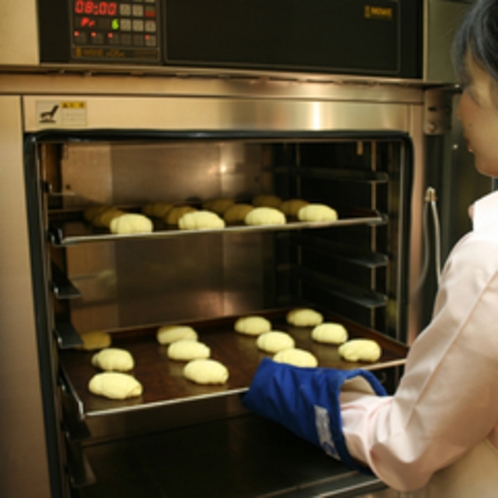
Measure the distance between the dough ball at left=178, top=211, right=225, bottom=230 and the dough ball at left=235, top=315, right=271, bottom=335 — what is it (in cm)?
38

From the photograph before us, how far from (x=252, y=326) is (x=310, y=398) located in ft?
→ 2.10

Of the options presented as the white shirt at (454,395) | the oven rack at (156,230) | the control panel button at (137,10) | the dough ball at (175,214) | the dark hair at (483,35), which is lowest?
the white shirt at (454,395)

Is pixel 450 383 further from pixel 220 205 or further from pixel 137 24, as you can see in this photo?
pixel 220 205

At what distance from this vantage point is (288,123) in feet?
4.87

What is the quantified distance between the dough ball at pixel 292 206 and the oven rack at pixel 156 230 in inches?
7.5

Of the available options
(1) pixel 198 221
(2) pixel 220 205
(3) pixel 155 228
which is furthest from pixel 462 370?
(2) pixel 220 205

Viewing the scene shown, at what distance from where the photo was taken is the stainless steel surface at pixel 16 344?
1.22m

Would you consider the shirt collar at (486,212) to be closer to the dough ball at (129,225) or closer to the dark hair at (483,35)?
the dark hair at (483,35)

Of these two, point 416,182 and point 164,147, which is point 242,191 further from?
point 416,182

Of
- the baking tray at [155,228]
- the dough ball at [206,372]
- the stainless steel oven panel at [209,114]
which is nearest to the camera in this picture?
the stainless steel oven panel at [209,114]

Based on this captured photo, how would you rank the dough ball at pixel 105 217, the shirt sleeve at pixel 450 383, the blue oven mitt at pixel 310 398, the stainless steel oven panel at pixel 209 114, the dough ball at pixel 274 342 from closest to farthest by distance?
1. the shirt sleeve at pixel 450 383
2. the blue oven mitt at pixel 310 398
3. the stainless steel oven panel at pixel 209 114
4. the dough ball at pixel 105 217
5. the dough ball at pixel 274 342

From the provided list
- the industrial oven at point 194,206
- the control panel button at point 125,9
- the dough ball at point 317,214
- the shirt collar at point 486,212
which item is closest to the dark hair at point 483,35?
the shirt collar at point 486,212

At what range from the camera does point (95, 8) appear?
123 centimetres

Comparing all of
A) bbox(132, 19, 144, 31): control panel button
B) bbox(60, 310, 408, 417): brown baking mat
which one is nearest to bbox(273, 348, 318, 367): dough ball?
bbox(60, 310, 408, 417): brown baking mat
